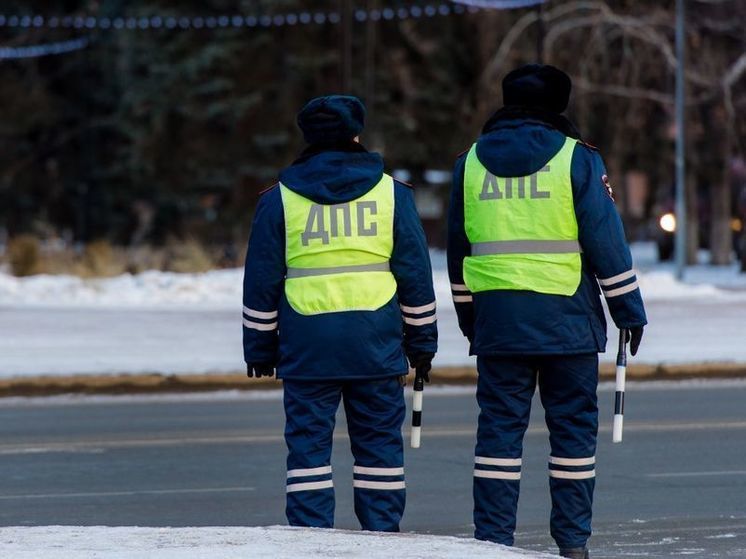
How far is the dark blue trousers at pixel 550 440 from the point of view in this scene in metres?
7.11

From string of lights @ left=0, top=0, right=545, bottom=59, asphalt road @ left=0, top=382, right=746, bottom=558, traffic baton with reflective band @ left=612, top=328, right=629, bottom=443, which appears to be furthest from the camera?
string of lights @ left=0, top=0, right=545, bottom=59

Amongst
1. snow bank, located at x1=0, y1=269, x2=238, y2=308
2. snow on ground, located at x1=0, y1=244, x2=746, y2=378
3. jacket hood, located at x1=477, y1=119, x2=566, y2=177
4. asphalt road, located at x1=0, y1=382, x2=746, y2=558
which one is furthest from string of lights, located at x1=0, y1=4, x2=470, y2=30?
jacket hood, located at x1=477, y1=119, x2=566, y2=177

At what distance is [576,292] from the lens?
713 centimetres

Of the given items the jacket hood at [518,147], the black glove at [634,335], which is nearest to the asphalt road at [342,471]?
the black glove at [634,335]

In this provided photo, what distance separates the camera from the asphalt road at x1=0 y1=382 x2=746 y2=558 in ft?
28.1

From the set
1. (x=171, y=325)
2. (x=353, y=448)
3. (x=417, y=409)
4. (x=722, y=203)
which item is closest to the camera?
(x=353, y=448)

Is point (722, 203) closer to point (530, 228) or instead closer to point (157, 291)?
point (157, 291)

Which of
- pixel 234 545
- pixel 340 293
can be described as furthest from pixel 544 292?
pixel 234 545

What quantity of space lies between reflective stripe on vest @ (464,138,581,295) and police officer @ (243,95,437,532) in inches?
10.9

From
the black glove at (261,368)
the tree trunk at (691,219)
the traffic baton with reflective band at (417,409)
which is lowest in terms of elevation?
the traffic baton with reflective band at (417,409)

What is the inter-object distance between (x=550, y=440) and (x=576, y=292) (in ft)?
1.99

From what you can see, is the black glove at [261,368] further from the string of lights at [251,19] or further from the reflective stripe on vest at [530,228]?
the string of lights at [251,19]

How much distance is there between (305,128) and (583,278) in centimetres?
128

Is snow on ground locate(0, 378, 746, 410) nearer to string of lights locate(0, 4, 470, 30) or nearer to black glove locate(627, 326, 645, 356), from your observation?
black glove locate(627, 326, 645, 356)
